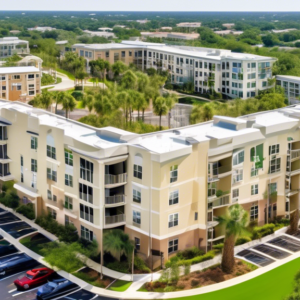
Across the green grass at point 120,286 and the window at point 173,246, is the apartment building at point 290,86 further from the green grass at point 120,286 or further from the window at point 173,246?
the green grass at point 120,286

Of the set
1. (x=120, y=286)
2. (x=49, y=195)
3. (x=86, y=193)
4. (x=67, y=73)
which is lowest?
(x=120, y=286)

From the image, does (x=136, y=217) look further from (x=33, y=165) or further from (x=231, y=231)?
(x=33, y=165)

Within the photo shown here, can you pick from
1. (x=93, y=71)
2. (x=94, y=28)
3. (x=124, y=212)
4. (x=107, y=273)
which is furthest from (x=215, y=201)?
(x=94, y=28)

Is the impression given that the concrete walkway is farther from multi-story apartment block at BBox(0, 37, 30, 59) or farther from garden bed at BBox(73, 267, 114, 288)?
multi-story apartment block at BBox(0, 37, 30, 59)

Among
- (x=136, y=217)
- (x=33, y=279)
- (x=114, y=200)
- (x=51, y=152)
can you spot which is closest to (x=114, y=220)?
(x=114, y=200)

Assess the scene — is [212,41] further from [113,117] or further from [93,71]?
[113,117]

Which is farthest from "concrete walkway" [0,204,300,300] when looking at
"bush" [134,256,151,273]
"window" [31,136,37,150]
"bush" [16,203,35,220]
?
"window" [31,136,37,150]
